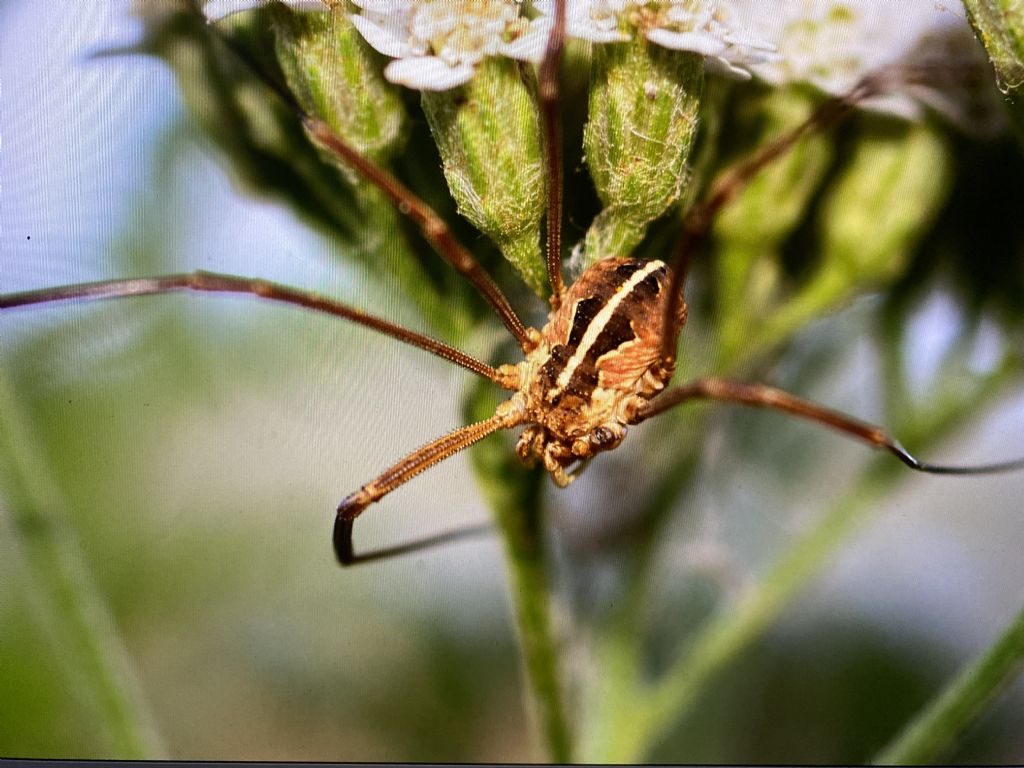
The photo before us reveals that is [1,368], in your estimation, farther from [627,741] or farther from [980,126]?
Answer: [980,126]

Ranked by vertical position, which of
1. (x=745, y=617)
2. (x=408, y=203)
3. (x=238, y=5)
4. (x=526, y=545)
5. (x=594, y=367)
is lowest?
(x=745, y=617)

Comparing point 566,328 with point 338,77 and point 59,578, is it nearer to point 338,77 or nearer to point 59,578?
point 338,77

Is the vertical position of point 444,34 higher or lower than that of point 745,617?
higher

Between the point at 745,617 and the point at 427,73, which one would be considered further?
the point at 745,617

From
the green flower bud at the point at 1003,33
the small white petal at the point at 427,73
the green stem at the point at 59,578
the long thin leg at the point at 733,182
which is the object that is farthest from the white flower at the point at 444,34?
the green stem at the point at 59,578

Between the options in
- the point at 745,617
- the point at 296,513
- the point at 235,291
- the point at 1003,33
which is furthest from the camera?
the point at 296,513

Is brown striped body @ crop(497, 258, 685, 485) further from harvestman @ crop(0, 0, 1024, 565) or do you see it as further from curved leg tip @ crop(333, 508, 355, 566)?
curved leg tip @ crop(333, 508, 355, 566)

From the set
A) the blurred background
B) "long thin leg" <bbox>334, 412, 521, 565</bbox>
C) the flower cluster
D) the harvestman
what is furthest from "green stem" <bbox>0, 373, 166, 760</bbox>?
the flower cluster

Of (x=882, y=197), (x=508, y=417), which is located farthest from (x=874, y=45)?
(x=508, y=417)
